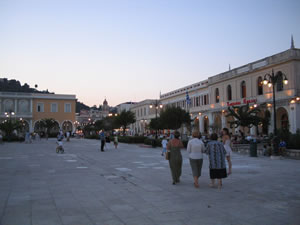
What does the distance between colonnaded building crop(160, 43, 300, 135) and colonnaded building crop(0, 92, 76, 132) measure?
105 feet

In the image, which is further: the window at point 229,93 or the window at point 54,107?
the window at point 54,107

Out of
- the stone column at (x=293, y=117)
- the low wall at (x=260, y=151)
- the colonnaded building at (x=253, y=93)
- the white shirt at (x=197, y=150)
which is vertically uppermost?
the colonnaded building at (x=253, y=93)

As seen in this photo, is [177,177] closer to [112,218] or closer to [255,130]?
[112,218]

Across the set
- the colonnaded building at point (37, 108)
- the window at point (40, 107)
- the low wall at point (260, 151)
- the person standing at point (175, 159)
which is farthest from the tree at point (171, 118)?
the window at point (40, 107)

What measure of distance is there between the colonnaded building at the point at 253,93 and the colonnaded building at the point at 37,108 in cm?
3215

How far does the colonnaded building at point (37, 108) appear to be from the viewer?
6812cm

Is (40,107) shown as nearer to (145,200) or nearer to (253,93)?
(253,93)

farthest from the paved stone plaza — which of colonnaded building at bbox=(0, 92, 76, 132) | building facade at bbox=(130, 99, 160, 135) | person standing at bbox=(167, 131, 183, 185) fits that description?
colonnaded building at bbox=(0, 92, 76, 132)

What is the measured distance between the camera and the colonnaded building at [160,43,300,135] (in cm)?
3278

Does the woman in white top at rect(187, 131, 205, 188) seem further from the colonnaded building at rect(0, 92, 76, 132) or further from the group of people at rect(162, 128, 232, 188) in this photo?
the colonnaded building at rect(0, 92, 76, 132)

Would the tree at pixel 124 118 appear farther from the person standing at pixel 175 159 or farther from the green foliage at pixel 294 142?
the person standing at pixel 175 159

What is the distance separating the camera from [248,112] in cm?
2789

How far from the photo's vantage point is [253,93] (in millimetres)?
39000

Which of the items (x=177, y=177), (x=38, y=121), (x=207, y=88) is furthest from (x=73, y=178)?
(x=38, y=121)
